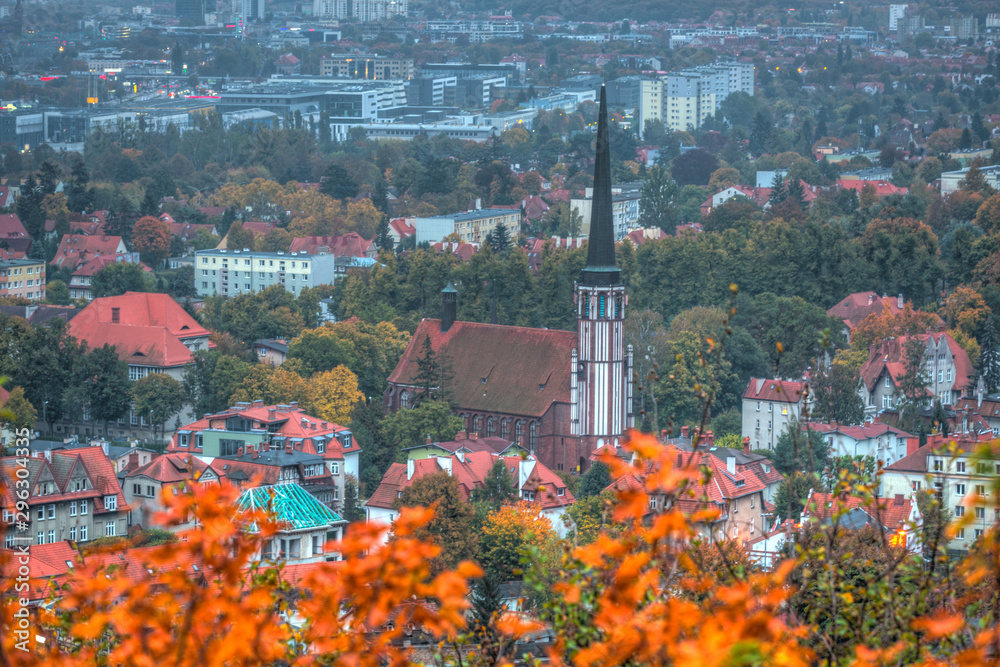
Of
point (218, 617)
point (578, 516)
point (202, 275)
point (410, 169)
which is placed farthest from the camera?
point (410, 169)

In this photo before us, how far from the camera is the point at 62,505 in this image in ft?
142

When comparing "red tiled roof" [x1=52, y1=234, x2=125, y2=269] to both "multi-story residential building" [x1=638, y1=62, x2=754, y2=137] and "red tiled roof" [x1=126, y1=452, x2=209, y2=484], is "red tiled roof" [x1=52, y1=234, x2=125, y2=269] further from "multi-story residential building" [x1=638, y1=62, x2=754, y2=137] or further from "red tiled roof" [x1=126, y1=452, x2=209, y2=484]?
"multi-story residential building" [x1=638, y1=62, x2=754, y2=137]

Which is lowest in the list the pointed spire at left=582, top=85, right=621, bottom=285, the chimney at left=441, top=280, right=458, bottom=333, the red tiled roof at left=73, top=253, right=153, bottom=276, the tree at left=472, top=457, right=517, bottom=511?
the red tiled roof at left=73, top=253, right=153, bottom=276

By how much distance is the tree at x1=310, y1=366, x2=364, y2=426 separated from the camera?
2219 inches

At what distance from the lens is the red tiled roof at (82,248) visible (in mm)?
92438

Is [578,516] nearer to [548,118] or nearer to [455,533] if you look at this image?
[455,533]

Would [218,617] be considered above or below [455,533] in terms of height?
above

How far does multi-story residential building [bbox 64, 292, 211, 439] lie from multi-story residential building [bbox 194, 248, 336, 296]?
1743 centimetres

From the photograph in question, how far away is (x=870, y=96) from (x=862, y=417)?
14093 cm

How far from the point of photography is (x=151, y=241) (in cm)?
9719

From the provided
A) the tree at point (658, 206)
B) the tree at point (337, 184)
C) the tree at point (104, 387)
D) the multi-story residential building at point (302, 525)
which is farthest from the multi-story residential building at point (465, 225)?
the multi-story residential building at point (302, 525)

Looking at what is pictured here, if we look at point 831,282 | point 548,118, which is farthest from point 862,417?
point 548,118

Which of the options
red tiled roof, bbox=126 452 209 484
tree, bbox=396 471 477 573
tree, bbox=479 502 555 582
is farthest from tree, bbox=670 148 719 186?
tree, bbox=479 502 555 582

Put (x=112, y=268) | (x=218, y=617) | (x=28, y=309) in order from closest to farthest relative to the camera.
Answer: (x=218, y=617), (x=28, y=309), (x=112, y=268)
